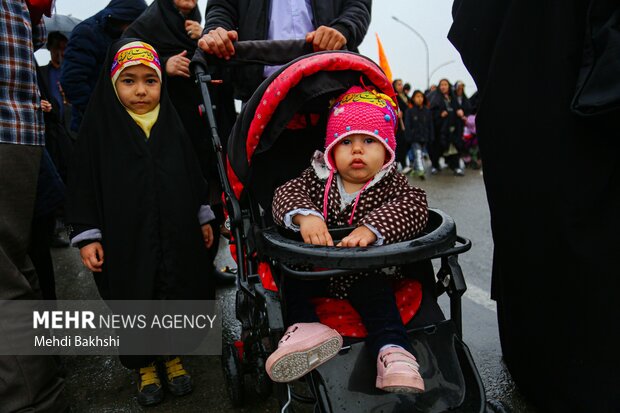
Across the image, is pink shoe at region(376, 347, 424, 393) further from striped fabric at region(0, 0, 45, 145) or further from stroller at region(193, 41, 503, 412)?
striped fabric at region(0, 0, 45, 145)

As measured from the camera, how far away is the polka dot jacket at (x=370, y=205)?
1.80 metres

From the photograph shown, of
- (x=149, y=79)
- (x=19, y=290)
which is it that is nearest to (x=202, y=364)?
(x=19, y=290)

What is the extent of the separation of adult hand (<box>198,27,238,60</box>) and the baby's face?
843 mm

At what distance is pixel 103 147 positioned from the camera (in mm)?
2525


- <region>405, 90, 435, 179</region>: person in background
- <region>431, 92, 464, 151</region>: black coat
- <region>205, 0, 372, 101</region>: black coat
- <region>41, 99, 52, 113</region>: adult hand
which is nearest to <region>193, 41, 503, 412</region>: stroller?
<region>205, 0, 372, 101</region>: black coat

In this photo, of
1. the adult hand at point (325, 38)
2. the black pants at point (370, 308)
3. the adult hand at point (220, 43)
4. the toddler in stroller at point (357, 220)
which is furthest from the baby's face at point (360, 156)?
the adult hand at point (220, 43)

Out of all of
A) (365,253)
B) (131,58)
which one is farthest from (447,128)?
(365,253)

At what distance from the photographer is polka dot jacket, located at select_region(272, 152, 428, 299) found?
70.9 inches

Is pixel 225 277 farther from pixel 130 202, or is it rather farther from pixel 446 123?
pixel 446 123

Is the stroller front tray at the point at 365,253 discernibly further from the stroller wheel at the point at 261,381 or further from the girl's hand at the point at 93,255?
the girl's hand at the point at 93,255

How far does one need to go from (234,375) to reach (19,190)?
4.34 ft

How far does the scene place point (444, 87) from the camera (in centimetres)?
1212

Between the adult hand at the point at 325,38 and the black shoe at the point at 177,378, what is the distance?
184cm

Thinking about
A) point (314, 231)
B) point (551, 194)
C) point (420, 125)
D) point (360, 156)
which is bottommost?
point (420, 125)
